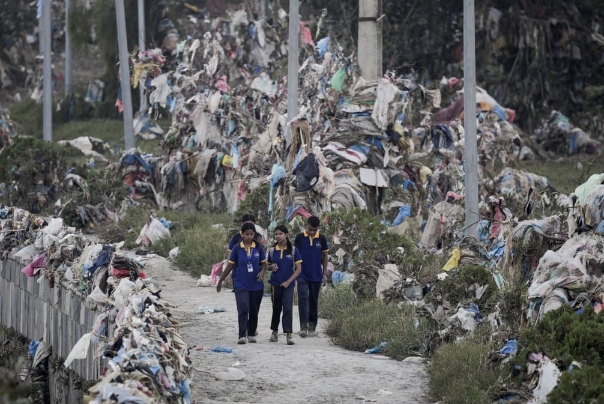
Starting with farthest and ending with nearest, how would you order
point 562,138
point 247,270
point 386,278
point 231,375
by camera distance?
point 562,138, point 386,278, point 247,270, point 231,375

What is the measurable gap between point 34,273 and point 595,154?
67.9 feet

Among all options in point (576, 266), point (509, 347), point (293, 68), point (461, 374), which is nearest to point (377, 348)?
point (461, 374)

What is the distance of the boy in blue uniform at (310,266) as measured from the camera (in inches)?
493

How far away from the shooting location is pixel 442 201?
1859 cm

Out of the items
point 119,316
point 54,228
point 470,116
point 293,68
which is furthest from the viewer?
point 293,68

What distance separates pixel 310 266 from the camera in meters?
12.5

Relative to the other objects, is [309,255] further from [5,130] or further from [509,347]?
[5,130]

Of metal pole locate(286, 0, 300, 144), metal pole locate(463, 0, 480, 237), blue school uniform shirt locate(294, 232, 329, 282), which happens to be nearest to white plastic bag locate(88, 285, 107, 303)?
blue school uniform shirt locate(294, 232, 329, 282)

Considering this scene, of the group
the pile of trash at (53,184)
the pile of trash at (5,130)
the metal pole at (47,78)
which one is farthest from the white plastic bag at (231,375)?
the pile of trash at (5,130)

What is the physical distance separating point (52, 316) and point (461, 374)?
5113 mm

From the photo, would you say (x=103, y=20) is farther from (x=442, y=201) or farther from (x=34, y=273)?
(x=34, y=273)

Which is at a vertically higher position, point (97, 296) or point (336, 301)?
point (97, 296)

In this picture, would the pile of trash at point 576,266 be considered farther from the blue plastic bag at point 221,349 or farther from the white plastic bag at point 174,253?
the white plastic bag at point 174,253

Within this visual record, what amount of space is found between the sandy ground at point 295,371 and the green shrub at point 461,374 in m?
0.20
